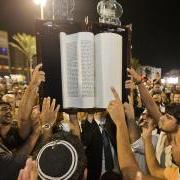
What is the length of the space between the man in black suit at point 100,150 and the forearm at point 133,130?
0.56ft

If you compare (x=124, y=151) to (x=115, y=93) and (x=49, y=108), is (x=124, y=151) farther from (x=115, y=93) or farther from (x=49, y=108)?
(x=49, y=108)

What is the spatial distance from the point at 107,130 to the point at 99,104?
1.15m

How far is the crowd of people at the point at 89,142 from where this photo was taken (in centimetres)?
163

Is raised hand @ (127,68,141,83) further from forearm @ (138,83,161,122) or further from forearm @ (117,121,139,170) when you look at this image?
forearm @ (117,121,139,170)

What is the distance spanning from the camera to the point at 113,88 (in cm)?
223

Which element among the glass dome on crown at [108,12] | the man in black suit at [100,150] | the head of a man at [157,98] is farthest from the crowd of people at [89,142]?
the head of a man at [157,98]

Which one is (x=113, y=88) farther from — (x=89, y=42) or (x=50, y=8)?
(x=50, y=8)

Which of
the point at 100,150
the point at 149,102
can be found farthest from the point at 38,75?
the point at 100,150

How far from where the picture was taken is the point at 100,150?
3322 millimetres

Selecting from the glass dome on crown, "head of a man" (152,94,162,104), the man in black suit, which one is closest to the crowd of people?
the man in black suit

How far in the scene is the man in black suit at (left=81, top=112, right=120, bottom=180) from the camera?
3.28 meters

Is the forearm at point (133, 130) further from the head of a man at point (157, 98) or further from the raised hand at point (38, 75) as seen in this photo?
the head of a man at point (157, 98)

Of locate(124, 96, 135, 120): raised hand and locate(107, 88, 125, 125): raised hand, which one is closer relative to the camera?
locate(107, 88, 125, 125): raised hand

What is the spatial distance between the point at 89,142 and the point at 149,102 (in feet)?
2.32
